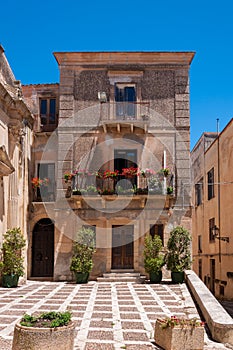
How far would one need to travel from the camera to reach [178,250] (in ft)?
53.0

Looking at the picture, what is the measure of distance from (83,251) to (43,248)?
2.80 m

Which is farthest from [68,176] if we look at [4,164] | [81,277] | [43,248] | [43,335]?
[43,335]

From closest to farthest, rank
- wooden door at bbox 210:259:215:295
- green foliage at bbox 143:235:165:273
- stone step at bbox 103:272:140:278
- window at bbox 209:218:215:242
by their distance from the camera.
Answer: green foliage at bbox 143:235:165:273, stone step at bbox 103:272:140:278, wooden door at bbox 210:259:215:295, window at bbox 209:218:215:242

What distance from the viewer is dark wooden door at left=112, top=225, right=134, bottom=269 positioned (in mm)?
17766

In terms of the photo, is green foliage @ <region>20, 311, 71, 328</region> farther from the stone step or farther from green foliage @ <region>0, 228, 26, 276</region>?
the stone step

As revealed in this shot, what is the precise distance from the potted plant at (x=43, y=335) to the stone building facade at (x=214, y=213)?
14232 millimetres

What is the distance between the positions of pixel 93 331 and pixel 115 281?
9058 millimetres

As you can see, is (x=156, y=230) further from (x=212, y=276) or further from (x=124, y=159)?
(x=212, y=276)

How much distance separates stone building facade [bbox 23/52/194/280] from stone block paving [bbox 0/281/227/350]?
96.2 inches

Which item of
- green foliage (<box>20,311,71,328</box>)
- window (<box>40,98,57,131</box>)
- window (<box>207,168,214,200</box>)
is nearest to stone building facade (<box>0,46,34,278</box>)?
window (<box>40,98,57,131</box>)

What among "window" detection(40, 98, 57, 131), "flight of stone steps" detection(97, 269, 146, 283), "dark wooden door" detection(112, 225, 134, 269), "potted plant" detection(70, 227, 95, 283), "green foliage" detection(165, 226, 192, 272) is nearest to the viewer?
"green foliage" detection(165, 226, 192, 272)

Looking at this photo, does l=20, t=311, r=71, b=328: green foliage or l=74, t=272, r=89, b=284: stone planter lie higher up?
l=20, t=311, r=71, b=328: green foliage

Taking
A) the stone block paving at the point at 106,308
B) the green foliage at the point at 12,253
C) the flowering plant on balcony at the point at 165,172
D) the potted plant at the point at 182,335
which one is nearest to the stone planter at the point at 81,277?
the stone block paving at the point at 106,308

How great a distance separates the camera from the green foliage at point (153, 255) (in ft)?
53.1
